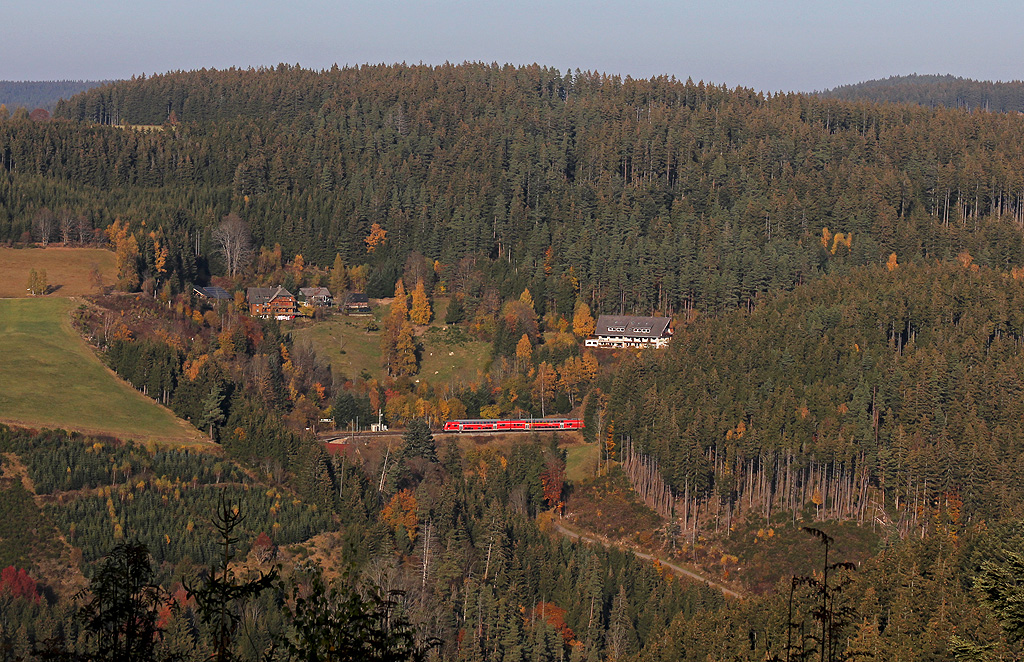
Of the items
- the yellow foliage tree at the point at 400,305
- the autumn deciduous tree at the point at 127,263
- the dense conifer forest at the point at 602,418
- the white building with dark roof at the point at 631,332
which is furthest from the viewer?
the yellow foliage tree at the point at 400,305

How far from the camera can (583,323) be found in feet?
571

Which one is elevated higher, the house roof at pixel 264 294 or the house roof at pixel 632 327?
the house roof at pixel 264 294

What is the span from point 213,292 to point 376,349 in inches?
1017

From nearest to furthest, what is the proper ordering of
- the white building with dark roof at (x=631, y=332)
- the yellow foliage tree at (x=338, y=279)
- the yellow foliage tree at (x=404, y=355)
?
the white building with dark roof at (x=631, y=332) → the yellow foliage tree at (x=404, y=355) → the yellow foliage tree at (x=338, y=279)

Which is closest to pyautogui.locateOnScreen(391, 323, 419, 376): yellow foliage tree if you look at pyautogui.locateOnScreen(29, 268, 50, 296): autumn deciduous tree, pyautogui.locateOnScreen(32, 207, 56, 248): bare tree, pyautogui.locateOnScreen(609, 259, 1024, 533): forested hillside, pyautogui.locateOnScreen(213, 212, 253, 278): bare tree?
pyautogui.locateOnScreen(609, 259, 1024, 533): forested hillside

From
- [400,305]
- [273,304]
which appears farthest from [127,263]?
[400,305]

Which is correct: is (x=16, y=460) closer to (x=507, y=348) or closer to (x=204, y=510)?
(x=204, y=510)

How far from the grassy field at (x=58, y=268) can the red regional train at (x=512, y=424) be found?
177ft

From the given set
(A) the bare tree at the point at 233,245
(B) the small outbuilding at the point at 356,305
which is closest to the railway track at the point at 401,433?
(B) the small outbuilding at the point at 356,305

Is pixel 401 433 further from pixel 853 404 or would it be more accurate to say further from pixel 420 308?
pixel 853 404

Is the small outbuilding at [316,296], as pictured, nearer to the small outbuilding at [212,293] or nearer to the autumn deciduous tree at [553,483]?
the small outbuilding at [212,293]

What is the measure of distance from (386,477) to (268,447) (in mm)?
13183

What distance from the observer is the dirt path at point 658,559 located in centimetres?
11750

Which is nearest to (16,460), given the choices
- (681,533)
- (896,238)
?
(681,533)
